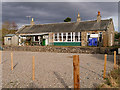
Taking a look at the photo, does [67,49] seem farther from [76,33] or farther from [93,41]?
[76,33]

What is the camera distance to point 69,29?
25.8 m

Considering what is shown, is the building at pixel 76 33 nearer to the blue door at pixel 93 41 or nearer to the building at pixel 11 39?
the blue door at pixel 93 41

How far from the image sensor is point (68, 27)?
1057 inches

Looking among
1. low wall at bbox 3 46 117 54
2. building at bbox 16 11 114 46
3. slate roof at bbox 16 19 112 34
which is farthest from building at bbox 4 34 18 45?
low wall at bbox 3 46 117 54

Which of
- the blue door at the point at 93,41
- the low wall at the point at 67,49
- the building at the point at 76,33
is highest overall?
the building at the point at 76,33

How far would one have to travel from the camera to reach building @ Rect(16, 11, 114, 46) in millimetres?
22672

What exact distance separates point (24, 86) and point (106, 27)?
64.7ft

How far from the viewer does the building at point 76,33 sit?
893 inches

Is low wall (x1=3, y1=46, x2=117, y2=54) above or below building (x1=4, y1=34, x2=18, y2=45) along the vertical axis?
below

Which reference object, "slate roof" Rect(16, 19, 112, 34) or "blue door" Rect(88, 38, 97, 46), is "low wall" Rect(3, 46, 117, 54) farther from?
"slate roof" Rect(16, 19, 112, 34)

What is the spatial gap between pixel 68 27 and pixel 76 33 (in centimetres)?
265

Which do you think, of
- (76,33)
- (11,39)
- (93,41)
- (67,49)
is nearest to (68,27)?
(76,33)

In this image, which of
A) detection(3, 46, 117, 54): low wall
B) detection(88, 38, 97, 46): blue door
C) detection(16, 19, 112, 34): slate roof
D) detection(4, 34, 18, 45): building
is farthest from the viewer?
detection(4, 34, 18, 45): building

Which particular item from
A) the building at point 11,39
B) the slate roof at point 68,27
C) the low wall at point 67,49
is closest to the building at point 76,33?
the slate roof at point 68,27
